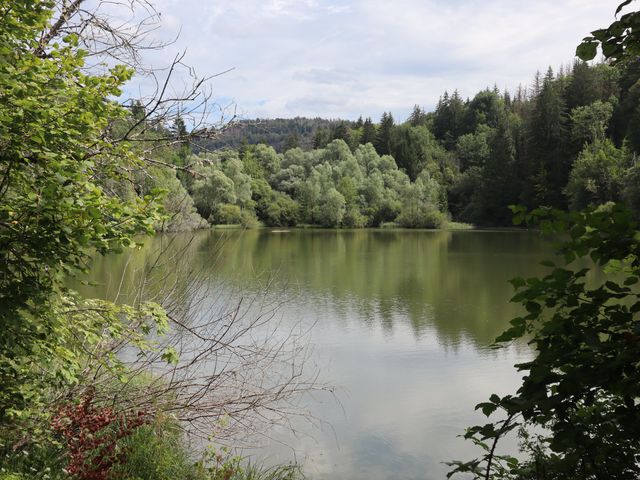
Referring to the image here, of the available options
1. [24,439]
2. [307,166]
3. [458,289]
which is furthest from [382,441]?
[307,166]

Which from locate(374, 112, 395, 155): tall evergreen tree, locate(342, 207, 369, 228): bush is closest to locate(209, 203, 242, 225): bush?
locate(342, 207, 369, 228): bush

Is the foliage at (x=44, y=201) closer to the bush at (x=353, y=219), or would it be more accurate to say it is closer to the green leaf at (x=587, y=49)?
the green leaf at (x=587, y=49)

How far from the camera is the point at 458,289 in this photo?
54.9 ft

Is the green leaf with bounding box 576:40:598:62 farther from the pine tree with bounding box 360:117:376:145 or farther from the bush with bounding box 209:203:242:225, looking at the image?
the pine tree with bounding box 360:117:376:145

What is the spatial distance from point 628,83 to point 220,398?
55.7 m

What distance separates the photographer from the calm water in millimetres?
5758

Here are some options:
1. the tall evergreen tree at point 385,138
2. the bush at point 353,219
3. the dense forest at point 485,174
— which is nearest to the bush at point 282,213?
the dense forest at point 485,174

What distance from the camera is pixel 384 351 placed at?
10.0 m

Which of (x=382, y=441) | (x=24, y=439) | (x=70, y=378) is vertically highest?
(x=70, y=378)

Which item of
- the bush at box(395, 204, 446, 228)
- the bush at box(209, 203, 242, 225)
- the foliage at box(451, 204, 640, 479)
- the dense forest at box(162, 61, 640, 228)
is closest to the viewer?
the foliage at box(451, 204, 640, 479)

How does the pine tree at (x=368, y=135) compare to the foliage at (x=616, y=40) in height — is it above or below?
above

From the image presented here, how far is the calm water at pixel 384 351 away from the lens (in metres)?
5.76

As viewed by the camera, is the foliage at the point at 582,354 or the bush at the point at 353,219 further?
the bush at the point at 353,219

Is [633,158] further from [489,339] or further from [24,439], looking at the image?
[24,439]
